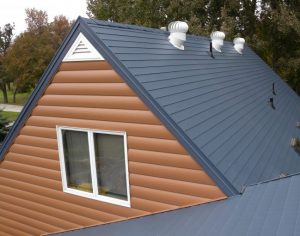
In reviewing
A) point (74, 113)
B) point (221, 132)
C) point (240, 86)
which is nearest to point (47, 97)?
point (74, 113)

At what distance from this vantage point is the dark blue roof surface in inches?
180

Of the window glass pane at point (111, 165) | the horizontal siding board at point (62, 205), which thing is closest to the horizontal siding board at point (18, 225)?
the horizontal siding board at point (62, 205)

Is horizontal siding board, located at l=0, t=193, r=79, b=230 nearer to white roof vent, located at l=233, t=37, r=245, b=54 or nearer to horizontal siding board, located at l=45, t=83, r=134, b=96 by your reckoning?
horizontal siding board, located at l=45, t=83, r=134, b=96

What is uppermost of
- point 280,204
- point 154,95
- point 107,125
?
point 154,95

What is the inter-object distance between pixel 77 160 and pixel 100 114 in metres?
1.04

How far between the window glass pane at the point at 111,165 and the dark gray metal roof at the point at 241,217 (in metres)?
0.71

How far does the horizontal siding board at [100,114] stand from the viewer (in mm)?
4816

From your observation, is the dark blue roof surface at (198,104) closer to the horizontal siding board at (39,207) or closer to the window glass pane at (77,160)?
the horizontal siding board at (39,207)

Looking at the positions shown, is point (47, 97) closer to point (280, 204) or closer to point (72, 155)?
point (72, 155)

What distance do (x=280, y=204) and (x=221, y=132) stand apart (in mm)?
1828

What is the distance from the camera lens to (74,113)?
18.3ft

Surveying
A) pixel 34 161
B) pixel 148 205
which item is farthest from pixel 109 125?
pixel 34 161

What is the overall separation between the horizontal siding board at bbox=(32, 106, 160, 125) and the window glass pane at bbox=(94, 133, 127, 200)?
319 mm

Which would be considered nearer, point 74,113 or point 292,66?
point 74,113
